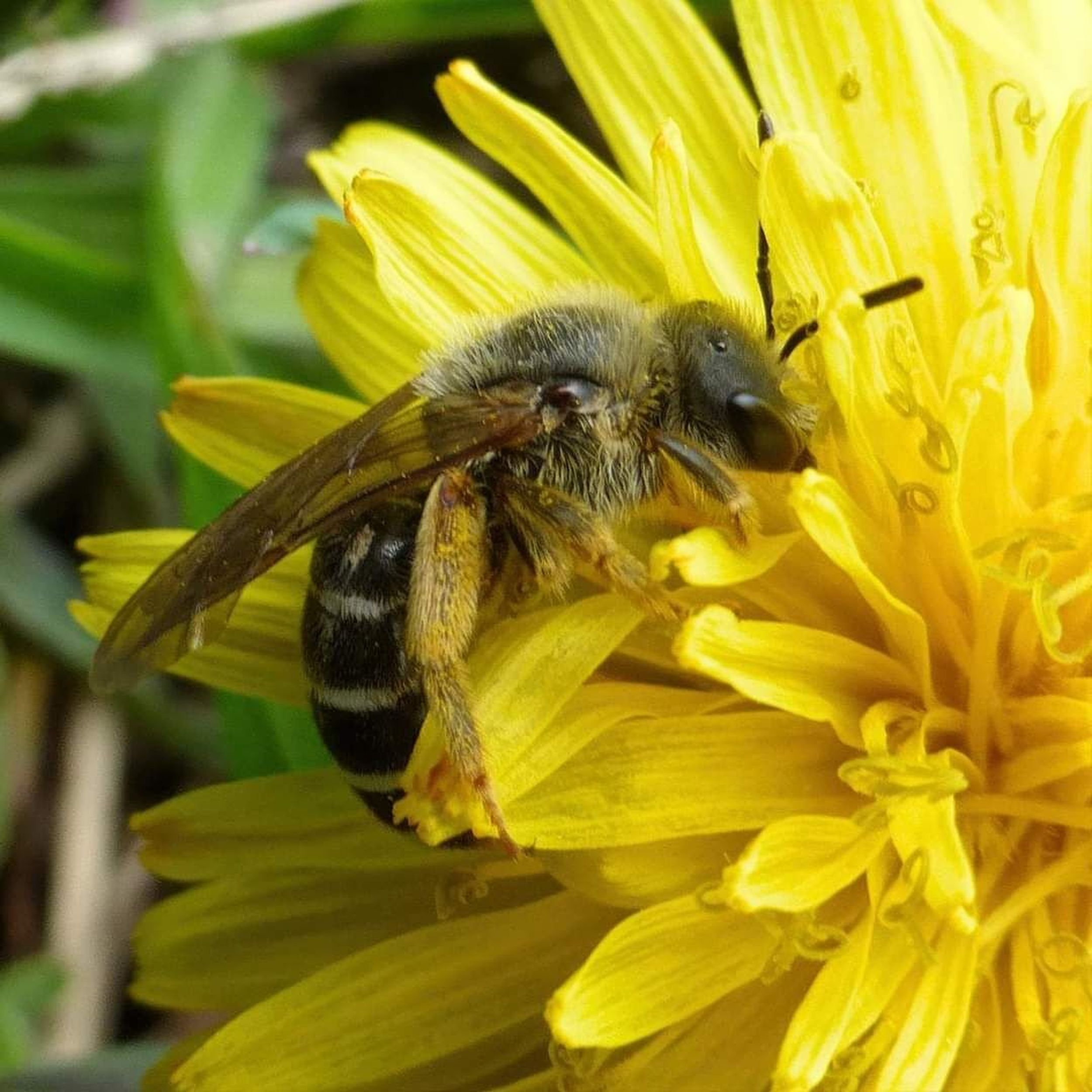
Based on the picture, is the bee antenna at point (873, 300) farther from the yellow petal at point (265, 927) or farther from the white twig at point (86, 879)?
the white twig at point (86, 879)

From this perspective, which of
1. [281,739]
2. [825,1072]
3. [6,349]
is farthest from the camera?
[6,349]

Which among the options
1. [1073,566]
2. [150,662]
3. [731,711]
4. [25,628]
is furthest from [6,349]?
[1073,566]

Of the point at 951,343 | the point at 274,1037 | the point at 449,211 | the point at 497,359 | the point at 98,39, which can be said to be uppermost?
the point at 98,39

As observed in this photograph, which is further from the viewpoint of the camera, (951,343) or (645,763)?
(951,343)

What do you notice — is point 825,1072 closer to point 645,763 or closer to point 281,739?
point 645,763

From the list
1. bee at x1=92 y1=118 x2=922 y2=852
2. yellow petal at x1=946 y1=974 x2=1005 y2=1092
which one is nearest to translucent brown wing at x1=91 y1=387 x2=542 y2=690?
bee at x1=92 y1=118 x2=922 y2=852
